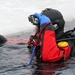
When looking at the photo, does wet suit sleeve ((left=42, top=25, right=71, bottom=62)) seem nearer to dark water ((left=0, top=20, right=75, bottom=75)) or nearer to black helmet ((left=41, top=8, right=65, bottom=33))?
dark water ((left=0, top=20, right=75, bottom=75))

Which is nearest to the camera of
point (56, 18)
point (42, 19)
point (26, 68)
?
point (26, 68)

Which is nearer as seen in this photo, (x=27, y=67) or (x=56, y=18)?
(x=27, y=67)

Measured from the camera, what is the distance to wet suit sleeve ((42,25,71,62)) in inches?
170

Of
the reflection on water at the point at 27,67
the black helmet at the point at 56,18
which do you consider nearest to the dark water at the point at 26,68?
the reflection on water at the point at 27,67

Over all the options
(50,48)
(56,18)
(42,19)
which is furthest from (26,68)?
(56,18)

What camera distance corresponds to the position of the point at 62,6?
11305 mm

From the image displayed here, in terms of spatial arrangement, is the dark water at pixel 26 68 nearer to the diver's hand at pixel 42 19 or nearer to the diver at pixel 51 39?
the diver at pixel 51 39

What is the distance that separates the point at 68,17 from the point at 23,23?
1.50 m

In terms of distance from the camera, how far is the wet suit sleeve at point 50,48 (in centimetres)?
432

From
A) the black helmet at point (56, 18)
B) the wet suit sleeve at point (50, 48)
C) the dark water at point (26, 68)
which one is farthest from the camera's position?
the black helmet at point (56, 18)

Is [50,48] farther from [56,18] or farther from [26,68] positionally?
[56,18]

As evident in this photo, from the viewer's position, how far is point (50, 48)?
432 cm

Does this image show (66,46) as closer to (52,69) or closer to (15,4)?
(52,69)

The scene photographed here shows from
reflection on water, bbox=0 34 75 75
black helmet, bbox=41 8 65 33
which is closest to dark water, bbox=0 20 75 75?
reflection on water, bbox=0 34 75 75
